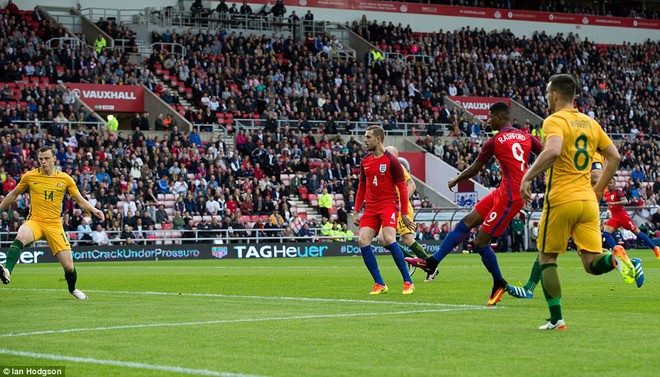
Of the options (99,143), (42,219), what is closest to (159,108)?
(99,143)

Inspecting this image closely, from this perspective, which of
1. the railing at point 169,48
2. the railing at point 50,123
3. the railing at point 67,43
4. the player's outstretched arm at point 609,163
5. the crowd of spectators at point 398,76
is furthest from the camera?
the railing at point 169,48

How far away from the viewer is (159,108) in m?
46.7

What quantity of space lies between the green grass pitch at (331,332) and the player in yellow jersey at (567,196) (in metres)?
0.67

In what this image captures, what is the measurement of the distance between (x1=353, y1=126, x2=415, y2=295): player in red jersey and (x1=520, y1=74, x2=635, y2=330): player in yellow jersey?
5.99 meters

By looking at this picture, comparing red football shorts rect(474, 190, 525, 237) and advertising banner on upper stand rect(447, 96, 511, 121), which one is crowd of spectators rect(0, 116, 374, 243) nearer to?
advertising banner on upper stand rect(447, 96, 511, 121)

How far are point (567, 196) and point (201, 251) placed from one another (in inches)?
1139

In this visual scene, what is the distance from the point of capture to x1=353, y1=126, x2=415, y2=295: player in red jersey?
619 inches

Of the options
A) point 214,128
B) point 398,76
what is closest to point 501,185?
point 214,128

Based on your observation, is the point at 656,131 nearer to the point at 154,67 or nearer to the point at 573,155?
the point at 154,67

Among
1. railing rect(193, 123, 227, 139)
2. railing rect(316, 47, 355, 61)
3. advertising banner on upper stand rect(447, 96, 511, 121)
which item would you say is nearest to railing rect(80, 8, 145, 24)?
railing rect(316, 47, 355, 61)

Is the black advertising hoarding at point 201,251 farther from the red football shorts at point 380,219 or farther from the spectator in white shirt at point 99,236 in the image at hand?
the red football shorts at point 380,219

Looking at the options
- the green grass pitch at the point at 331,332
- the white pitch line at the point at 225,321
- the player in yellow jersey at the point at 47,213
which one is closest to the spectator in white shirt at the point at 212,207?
the green grass pitch at the point at 331,332

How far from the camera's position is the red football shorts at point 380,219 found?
15812 mm

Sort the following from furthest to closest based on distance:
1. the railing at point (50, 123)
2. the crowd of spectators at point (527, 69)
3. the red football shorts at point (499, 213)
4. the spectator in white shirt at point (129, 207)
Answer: the crowd of spectators at point (527, 69), the railing at point (50, 123), the spectator in white shirt at point (129, 207), the red football shorts at point (499, 213)
